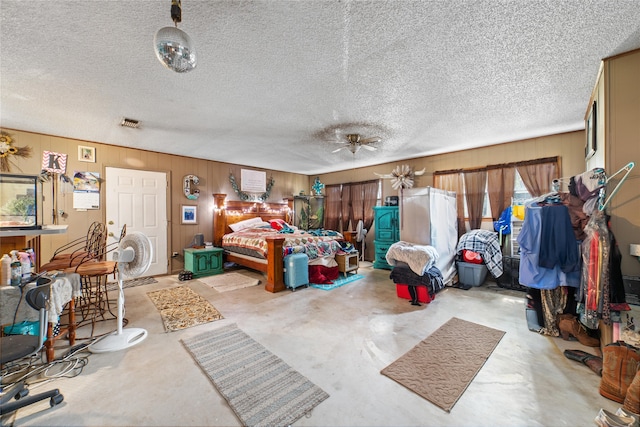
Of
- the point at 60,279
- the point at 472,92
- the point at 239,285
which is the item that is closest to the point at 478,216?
the point at 472,92

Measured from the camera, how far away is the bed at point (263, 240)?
13.6 feet

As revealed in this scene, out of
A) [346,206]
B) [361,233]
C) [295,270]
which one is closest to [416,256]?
[295,270]

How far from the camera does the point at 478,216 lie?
15.7 feet

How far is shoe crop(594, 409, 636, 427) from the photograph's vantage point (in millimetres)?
1429

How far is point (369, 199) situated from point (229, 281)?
13.2ft

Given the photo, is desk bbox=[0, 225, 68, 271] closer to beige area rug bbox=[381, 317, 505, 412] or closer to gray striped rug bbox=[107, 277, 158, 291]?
gray striped rug bbox=[107, 277, 158, 291]

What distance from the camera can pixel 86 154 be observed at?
4402 millimetres

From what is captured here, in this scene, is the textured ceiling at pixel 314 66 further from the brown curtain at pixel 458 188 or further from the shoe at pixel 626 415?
the shoe at pixel 626 415

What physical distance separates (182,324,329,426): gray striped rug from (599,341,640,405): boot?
198 cm

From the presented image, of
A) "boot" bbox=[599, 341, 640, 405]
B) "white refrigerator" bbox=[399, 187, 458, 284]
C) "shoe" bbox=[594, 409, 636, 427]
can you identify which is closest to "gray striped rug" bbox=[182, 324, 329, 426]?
"shoe" bbox=[594, 409, 636, 427]

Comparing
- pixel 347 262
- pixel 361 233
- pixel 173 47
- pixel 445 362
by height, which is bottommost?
pixel 445 362

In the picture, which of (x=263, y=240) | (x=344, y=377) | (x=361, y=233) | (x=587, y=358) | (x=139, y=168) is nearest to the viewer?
(x=344, y=377)

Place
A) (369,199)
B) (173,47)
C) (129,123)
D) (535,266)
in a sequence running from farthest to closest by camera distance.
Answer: (369,199) → (129,123) → (535,266) → (173,47)

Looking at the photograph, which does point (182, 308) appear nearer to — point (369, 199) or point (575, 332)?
point (575, 332)
